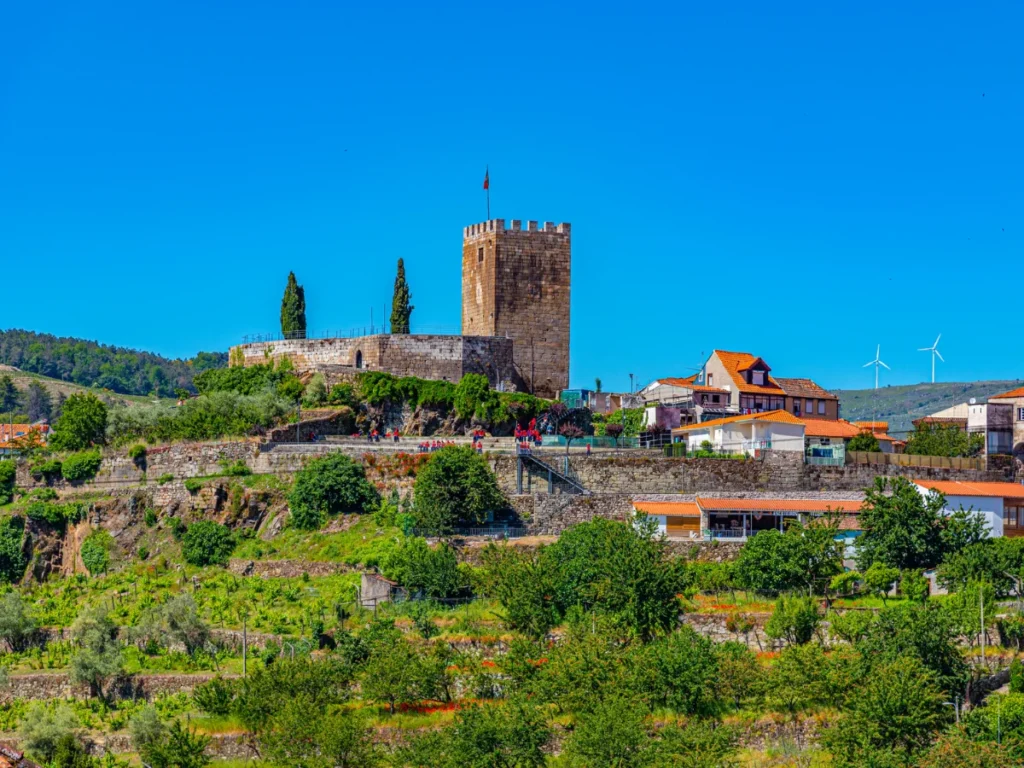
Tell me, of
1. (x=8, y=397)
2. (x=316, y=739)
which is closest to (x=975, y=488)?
(x=316, y=739)

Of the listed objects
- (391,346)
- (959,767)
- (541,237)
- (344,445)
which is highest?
(541,237)

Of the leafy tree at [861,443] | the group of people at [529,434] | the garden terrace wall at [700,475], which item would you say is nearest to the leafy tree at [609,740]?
the garden terrace wall at [700,475]

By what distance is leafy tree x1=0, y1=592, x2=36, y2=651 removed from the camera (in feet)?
181

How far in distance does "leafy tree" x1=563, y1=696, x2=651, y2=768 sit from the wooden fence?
2499 cm

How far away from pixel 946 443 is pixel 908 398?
4138 inches

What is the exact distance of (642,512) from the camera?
58.1 metres

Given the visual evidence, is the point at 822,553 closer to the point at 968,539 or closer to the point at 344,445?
the point at 968,539

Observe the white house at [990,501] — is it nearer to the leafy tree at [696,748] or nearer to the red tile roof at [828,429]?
the red tile roof at [828,429]

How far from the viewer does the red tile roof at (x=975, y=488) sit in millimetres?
61031

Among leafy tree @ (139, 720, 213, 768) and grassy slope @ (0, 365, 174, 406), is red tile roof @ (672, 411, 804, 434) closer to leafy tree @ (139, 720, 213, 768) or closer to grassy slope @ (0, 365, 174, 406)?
leafy tree @ (139, 720, 213, 768)

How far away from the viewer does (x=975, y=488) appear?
6234 centimetres

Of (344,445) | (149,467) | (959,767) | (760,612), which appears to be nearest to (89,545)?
(149,467)

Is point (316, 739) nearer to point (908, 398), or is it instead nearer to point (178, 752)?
point (178, 752)

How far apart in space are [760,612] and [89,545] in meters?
26.5
